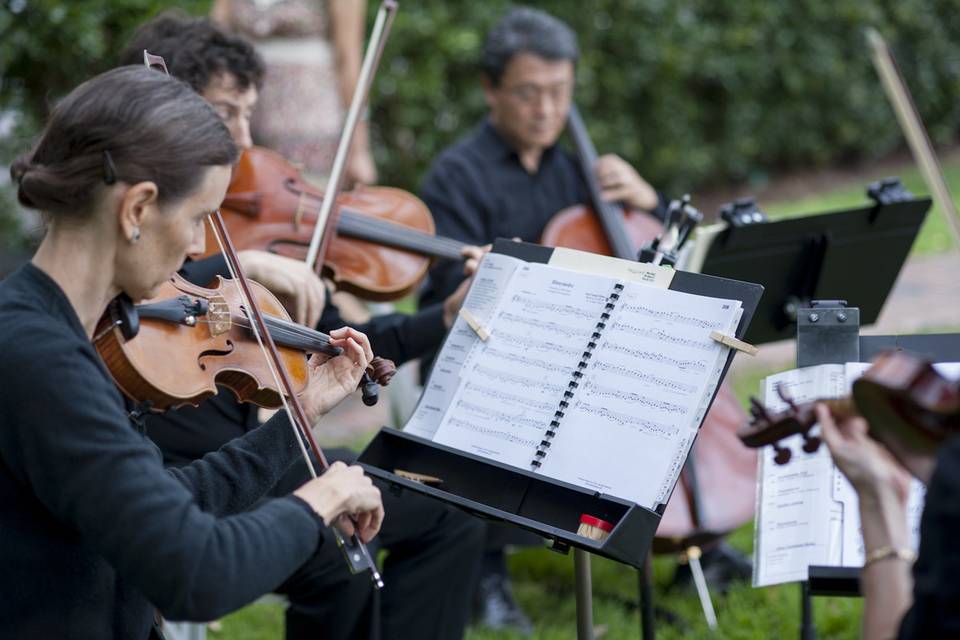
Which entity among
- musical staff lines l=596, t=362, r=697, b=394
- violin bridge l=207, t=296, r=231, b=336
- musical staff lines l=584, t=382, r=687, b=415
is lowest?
musical staff lines l=584, t=382, r=687, b=415

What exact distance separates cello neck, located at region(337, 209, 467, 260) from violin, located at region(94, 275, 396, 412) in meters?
0.64

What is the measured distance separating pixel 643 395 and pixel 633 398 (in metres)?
0.02

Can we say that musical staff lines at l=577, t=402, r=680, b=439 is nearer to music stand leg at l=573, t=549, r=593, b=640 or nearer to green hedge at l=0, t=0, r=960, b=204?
music stand leg at l=573, t=549, r=593, b=640

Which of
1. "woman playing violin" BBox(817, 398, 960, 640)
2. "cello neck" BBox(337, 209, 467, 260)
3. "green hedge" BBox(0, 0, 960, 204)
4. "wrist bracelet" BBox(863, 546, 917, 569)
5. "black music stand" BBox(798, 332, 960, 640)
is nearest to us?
"woman playing violin" BBox(817, 398, 960, 640)

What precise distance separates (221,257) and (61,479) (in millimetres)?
940

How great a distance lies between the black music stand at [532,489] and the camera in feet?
5.61

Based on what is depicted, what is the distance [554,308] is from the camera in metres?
2.00

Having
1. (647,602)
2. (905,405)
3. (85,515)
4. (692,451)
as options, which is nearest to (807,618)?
(647,602)

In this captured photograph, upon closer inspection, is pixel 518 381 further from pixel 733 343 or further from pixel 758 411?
pixel 758 411

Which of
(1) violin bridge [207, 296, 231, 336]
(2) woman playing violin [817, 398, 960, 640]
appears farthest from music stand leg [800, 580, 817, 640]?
(1) violin bridge [207, 296, 231, 336]

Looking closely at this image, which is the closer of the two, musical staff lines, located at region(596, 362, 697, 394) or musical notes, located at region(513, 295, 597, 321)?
musical staff lines, located at region(596, 362, 697, 394)

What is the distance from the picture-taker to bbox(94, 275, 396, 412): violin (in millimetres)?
1733

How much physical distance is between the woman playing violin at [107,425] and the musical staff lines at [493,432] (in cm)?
35

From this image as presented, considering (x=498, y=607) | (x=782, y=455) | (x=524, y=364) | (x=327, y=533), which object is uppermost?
(x=524, y=364)
